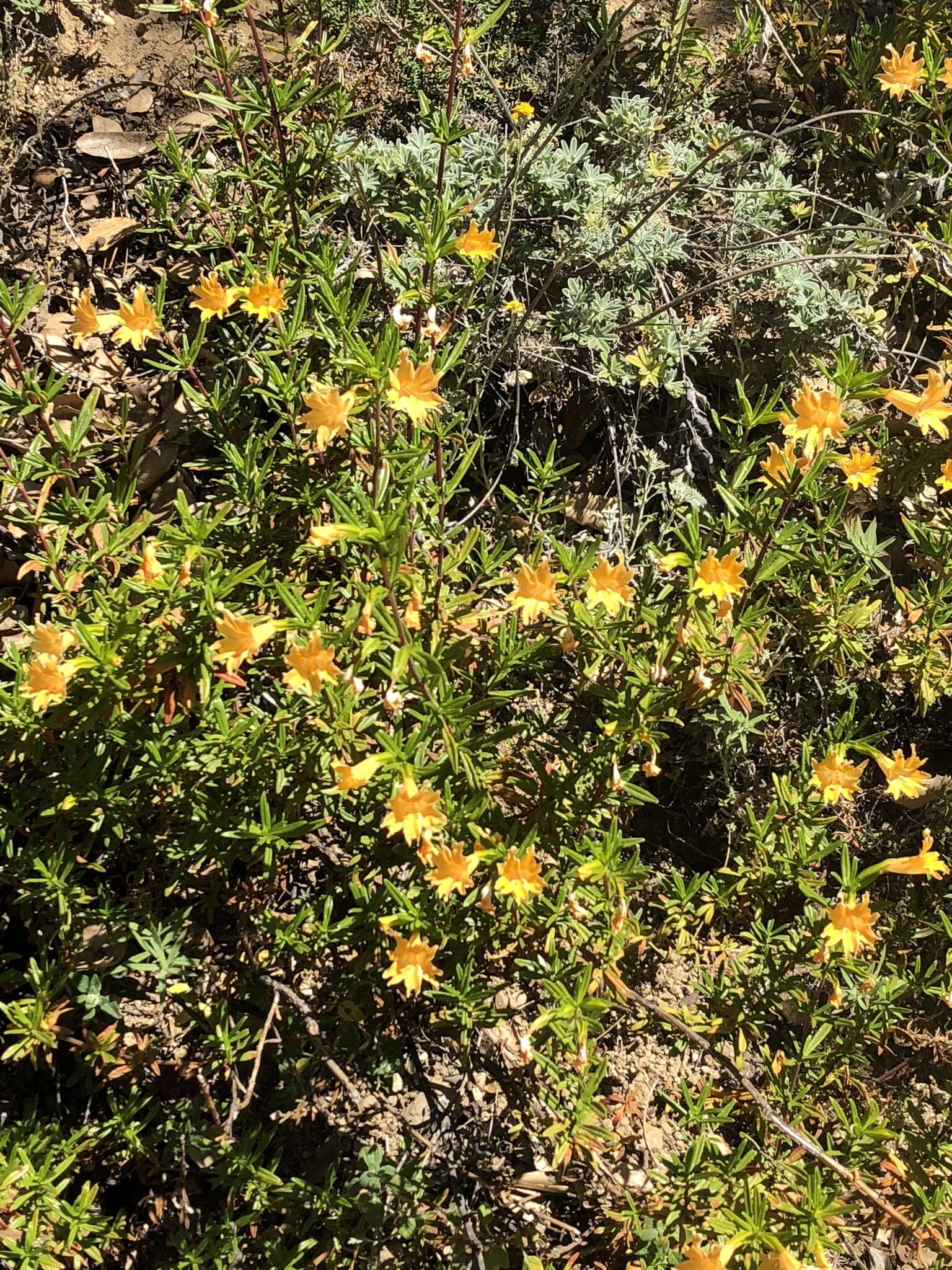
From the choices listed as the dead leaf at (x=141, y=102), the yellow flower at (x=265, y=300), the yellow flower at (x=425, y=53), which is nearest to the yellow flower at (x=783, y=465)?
the yellow flower at (x=265, y=300)

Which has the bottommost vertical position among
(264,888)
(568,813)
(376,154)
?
(264,888)

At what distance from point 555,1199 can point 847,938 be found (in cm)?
145

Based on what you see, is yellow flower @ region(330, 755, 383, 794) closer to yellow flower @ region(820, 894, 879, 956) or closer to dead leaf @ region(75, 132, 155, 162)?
yellow flower @ region(820, 894, 879, 956)

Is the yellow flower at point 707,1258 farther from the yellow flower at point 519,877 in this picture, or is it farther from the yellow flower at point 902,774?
the yellow flower at point 902,774

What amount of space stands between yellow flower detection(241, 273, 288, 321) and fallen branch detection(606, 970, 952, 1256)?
6.47ft

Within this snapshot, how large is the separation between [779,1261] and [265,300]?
2659 millimetres

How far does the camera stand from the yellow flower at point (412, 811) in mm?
2025

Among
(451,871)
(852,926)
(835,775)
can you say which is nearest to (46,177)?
(451,871)

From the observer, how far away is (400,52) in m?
4.07

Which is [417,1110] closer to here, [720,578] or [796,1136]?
[796,1136]

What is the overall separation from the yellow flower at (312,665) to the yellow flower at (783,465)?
1.15 m

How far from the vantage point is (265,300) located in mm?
2611

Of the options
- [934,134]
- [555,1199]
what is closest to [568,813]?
[555,1199]

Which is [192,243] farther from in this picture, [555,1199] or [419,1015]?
[555,1199]
